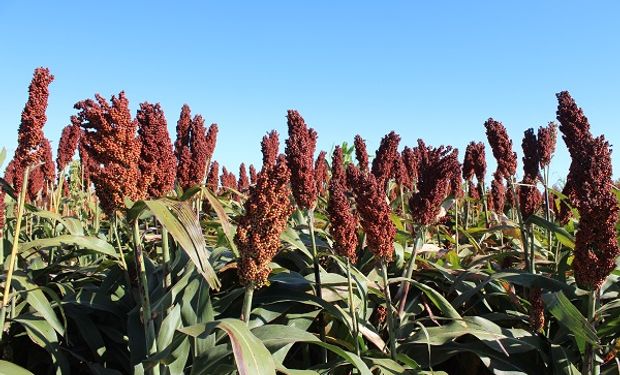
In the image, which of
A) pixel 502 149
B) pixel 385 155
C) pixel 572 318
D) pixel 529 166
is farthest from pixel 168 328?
pixel 529 166

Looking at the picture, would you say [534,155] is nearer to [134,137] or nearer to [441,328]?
[441,328]

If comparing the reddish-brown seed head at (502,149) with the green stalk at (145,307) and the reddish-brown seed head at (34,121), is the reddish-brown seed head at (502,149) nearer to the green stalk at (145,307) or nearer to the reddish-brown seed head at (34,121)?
the green stalk at (145,307)

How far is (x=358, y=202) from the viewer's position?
265 cm

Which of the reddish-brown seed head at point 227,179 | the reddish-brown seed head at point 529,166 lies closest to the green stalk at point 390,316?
the reddish-brown seed head at point 529,166

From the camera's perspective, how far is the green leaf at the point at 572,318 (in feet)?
7.88

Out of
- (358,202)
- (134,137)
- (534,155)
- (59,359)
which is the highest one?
(534,155)

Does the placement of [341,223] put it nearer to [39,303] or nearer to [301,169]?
[301,169]

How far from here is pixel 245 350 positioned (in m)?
1.93

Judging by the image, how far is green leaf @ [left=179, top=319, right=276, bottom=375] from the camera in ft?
6.25

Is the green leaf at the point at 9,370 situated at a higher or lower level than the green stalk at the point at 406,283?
lower

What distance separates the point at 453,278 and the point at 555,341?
0.65m

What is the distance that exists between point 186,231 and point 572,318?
66.5 inches

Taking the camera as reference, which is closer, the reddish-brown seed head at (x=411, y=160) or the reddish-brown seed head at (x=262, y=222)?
the reddish-brown seed head at (x=262, y=222)

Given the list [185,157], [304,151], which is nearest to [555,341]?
[304,151]
